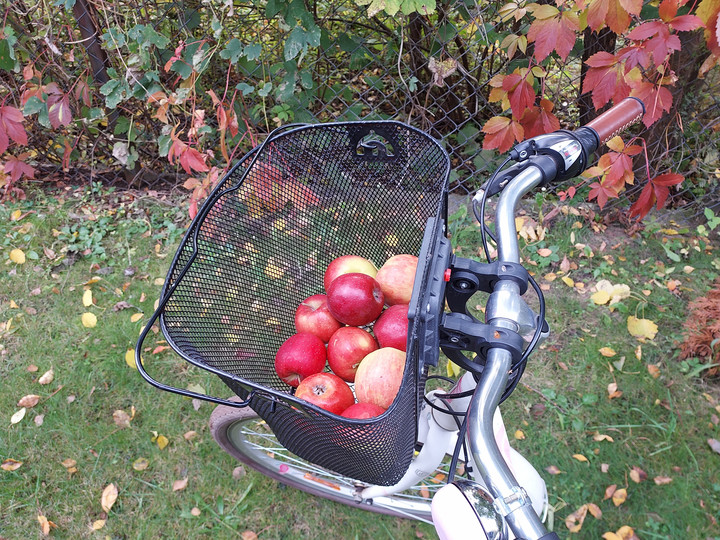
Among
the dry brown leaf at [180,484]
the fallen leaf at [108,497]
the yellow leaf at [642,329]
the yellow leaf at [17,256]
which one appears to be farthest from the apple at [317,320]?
the yellow leaf at [17,256]

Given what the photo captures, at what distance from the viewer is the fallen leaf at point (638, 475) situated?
1.78 meters

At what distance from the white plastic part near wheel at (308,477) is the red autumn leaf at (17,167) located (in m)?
2.19

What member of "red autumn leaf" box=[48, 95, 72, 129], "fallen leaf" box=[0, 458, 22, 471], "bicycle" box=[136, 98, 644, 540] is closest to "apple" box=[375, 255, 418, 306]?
"bicycle" box=[136, 98, 644, 540]

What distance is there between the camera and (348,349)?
1031mm

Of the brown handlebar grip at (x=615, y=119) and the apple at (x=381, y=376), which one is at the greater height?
the brown handlebar grip at (x=615, y=119)

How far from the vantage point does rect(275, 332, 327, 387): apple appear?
3.36 feet

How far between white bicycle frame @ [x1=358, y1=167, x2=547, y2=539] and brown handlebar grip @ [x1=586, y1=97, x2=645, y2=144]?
194mm

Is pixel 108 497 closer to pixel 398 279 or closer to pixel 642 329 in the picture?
pixel 398 279

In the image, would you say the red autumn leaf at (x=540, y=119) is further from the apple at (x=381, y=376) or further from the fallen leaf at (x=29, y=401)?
the fallen leaf at (x=29, y=401)

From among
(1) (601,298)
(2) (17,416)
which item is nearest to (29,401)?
(2) (17,416)

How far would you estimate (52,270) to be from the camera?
8.63ft

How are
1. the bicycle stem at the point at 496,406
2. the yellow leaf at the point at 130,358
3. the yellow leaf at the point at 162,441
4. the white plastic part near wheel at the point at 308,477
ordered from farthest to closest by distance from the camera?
the yellow leaf at the point at 130,358
the yellow leaf at the point at 162,441
the white plastic part near wheel at the point at 308,477
the bicycle stem at the point at 496,406

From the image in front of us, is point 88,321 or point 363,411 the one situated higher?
point 363,411

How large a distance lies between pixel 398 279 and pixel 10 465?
1.75 m
